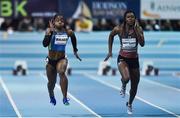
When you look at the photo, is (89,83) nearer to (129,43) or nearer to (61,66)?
(129,43)

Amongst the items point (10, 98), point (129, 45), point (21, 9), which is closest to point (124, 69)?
point (129, 45)

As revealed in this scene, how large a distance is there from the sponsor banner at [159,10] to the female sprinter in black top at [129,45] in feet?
23.6

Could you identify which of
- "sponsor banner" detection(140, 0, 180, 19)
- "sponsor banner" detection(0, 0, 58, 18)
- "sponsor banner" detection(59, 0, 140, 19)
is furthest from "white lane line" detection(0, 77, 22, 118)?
"sponsor banner" detection(140, 0, 180, 19)

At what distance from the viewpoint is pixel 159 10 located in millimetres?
21203

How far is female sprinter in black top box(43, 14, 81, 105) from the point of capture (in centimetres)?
1221

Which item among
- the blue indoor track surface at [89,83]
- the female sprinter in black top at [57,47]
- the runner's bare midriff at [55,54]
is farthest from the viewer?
the blue indoor track surface at [89,83]

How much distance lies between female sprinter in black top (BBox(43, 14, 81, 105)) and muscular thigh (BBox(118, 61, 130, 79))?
3.45 feet

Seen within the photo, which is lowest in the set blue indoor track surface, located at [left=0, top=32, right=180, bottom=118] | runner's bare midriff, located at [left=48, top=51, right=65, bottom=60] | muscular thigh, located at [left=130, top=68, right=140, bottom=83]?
blue indoor track surface, located at [left=0, top=32, right=180, bottom=118]

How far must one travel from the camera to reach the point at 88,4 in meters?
21.5

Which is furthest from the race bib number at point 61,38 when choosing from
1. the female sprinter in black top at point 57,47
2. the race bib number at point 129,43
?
the race bib number at point 129,43

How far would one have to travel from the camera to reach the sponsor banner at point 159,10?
20.5 m

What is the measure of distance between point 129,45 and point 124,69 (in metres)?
0.49

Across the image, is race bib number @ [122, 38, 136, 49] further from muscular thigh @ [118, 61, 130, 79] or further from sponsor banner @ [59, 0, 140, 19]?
sponsor banner @ [59, 0, 140, 19]

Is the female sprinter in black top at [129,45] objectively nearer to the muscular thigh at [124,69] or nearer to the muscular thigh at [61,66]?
the muscular thigh at [124,69]
